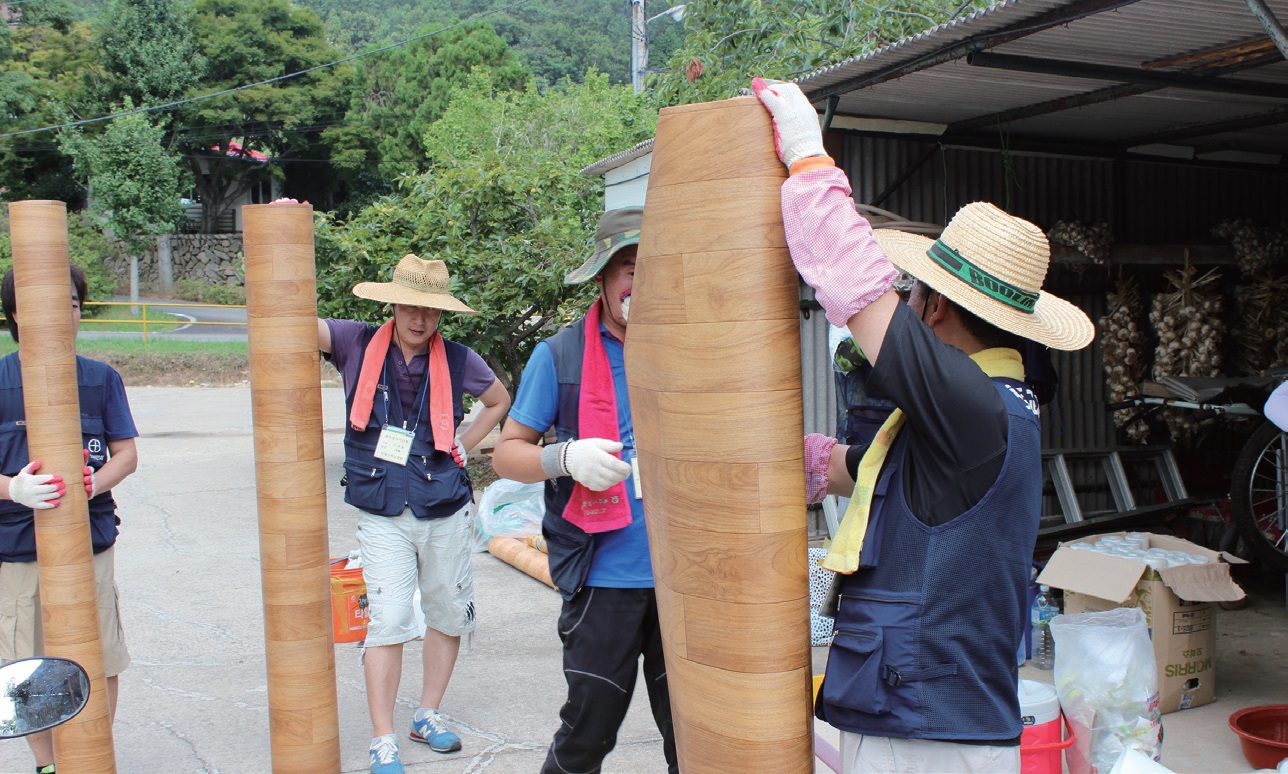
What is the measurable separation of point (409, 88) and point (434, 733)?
97.9ft

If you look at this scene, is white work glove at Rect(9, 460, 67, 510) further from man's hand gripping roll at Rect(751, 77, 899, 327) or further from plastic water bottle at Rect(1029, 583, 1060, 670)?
plastic water bottle at Rect(1029, 583, 1060, 670)

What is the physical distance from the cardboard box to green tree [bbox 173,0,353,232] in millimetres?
29290

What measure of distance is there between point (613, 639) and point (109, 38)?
100 feet

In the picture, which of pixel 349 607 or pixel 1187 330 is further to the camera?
pixel 1187 330

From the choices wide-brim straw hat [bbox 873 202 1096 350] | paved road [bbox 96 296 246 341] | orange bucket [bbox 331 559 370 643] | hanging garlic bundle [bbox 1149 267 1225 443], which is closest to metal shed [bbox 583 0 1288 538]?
hanging garlic bundle [bbox 1149 267 1225 443]

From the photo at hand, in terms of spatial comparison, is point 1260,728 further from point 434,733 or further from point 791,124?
point 791,124

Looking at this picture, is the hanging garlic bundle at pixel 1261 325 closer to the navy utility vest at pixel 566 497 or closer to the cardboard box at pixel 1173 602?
the cardboard box at pixel 1173 602

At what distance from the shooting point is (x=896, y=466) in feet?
6.04

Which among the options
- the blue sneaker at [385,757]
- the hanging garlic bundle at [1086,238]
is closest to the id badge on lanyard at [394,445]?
the blue sneaker at [385,757]

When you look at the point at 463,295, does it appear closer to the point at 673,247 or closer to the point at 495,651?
the point at 495,651

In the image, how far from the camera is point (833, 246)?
1.70 m

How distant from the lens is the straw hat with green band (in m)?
2.74

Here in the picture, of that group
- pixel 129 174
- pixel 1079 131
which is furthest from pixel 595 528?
Answer: pixel 129 174

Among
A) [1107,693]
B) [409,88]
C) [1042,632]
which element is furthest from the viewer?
[409,88]
